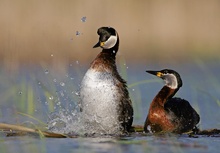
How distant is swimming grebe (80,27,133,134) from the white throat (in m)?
0.16

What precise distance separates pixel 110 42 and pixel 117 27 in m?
9.96

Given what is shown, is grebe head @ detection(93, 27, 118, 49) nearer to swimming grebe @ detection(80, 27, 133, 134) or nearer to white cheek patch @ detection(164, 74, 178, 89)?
swimming grebe @ detection(80, 27, 133, 134)

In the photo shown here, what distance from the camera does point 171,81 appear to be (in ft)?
37.1

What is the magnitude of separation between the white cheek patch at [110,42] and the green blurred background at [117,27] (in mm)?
7354

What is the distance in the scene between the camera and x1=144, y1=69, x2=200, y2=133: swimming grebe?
1083cm

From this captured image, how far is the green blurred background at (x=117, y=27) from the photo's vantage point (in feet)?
65.0

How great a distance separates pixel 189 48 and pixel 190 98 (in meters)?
7.23

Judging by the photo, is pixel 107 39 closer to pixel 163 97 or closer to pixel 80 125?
pixel 163 97

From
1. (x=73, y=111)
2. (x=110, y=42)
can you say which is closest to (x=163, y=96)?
(x=110, y=42)

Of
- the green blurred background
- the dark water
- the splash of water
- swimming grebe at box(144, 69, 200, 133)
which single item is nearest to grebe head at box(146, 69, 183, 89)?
swimming grebe at box(144, 69, 200, 133)

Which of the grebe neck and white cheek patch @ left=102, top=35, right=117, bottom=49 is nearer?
white cheek patch @ left=102, top=35, right=117, bottom=49

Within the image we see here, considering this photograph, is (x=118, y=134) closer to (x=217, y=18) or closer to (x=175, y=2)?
(x=175, y=2)

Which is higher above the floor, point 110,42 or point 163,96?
point 110,42

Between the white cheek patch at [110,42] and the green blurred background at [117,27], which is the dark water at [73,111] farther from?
the green blurred background at [117,27]
